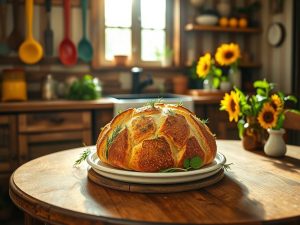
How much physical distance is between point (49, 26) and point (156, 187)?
8.76 feet

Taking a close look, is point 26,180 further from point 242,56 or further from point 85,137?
point 242,56

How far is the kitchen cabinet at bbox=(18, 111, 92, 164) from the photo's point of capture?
8.59ft

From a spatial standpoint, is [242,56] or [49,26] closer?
[49,26]

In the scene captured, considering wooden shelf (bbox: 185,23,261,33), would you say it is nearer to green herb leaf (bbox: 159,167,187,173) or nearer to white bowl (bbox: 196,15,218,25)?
white bowl (bbox: 196,15,218,25)

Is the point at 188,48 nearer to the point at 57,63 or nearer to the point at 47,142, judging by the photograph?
the point at 57,63

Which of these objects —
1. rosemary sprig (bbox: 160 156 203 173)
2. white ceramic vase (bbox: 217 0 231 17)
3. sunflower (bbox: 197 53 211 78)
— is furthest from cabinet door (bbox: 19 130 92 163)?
white ceramic vase (bbox: 217 0 231 17)

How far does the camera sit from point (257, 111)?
4.40 ft

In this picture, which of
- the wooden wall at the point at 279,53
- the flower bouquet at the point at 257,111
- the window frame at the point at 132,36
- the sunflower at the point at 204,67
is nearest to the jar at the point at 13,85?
the window frame at the point at 132,36

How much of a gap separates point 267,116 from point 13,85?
2134 mm

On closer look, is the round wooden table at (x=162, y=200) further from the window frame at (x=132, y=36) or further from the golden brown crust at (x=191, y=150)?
the window frame at (x=132, y=36)

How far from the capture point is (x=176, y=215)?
75 cm

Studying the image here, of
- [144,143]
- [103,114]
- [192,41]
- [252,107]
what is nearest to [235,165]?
[252,107]

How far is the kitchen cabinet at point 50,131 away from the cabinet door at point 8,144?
0.04 meters

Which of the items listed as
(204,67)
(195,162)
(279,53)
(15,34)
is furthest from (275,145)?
(279,53)
